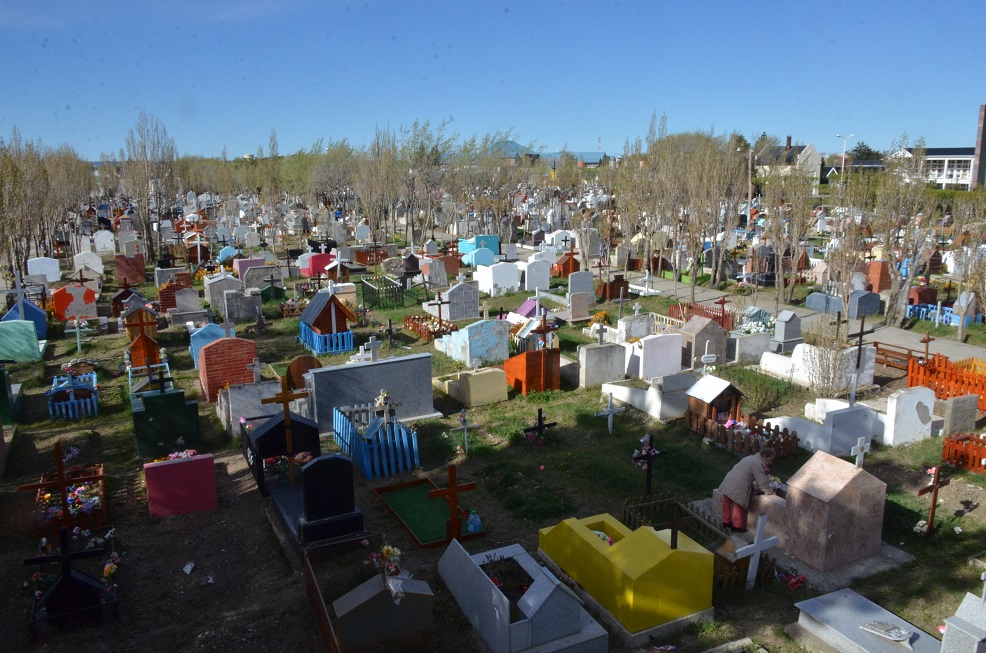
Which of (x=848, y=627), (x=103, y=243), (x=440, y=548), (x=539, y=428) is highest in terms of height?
(x=103, y=243)

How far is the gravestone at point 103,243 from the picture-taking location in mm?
38031

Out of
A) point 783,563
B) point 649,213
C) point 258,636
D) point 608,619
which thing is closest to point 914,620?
point 783,563

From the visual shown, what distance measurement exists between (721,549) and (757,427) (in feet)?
14.7

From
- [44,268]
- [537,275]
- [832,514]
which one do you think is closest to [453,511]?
[832,514]

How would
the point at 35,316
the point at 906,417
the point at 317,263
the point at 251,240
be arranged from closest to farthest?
the point at 906,417, the point at 35,316, the point at 317,263, the point at 251,240

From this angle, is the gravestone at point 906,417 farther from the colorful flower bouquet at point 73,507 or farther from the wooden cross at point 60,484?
the wooden cross at point 60,484

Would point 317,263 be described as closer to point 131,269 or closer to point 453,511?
point 131,269

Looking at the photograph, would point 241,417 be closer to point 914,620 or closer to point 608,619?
point 608,619

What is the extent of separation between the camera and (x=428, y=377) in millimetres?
13711

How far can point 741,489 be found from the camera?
29.8 feet

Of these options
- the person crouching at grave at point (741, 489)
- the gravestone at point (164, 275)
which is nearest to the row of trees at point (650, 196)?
the gravestone at point (164, 275)

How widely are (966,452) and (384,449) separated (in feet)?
29.6

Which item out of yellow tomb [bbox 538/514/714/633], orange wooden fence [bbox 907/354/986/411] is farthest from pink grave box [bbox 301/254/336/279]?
yellow tomb [bbox 538/514/714/633]

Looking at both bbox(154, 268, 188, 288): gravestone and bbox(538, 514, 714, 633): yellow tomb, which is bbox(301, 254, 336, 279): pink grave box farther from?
bbox(538, 514, 714, 633): yellow tomb
